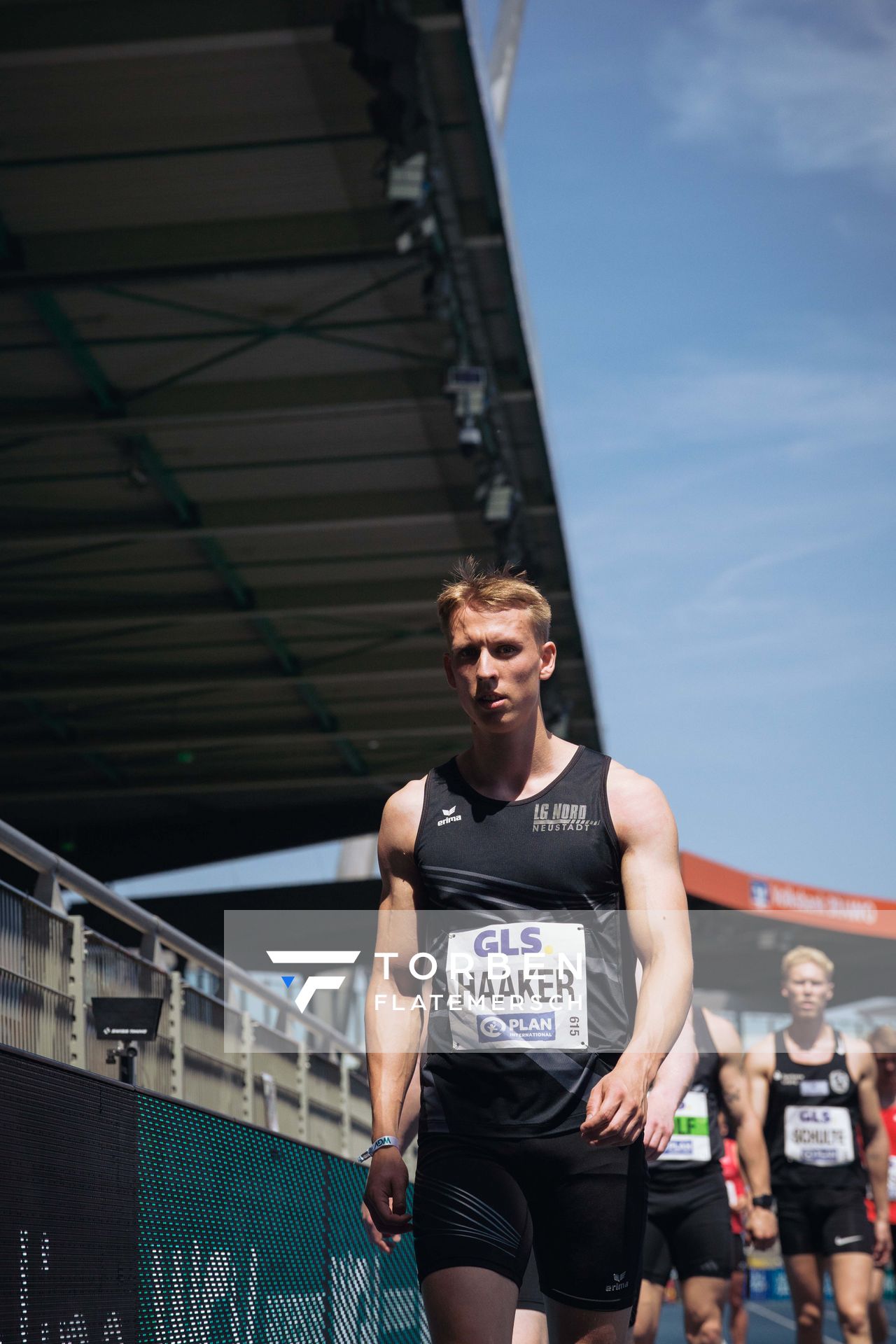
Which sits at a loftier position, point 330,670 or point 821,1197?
point 330,670

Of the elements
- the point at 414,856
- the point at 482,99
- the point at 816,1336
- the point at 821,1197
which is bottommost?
the point at 816,1336

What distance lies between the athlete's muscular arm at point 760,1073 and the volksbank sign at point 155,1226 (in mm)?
2910

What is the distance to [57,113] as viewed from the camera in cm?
1049

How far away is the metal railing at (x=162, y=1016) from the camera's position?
6.55 m

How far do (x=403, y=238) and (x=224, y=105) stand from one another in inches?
54.2

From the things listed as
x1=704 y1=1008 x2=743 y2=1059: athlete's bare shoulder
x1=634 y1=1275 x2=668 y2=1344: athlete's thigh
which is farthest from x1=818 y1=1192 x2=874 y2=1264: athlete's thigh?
x1=634 y1=1275 x2=668 y2=1344: athlete's thigh

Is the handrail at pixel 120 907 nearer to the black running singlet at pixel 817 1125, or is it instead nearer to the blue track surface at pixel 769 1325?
the black running singlet at pixel 817 1125

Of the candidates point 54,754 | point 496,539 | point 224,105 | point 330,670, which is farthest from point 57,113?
point 54,754

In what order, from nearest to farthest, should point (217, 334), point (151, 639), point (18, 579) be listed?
point (217, 334) → point (18, 579) → point (151, 639)

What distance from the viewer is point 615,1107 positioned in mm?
3180

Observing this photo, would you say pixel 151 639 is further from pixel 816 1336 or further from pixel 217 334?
pixel 816 1336

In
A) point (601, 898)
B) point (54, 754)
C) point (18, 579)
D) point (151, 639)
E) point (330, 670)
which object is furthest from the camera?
point (54, 754)

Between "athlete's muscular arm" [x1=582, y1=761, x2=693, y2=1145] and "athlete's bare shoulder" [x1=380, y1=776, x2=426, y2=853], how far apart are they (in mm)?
425

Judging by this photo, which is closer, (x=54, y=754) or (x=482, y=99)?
(x=482, y=99)
